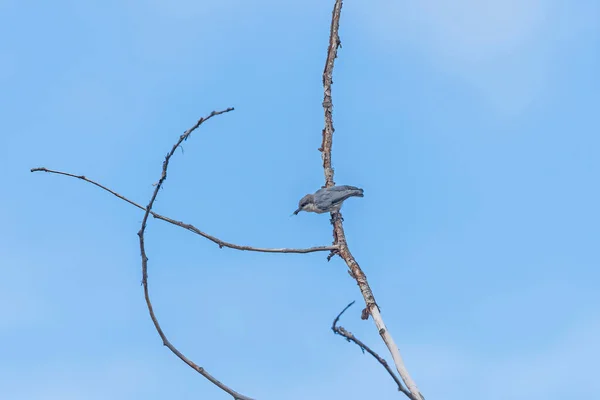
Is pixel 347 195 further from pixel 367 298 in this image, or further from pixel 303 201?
pixel 367 298

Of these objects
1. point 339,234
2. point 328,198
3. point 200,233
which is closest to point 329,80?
point 328,198

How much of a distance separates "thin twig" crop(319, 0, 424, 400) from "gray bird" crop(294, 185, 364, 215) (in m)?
0.45

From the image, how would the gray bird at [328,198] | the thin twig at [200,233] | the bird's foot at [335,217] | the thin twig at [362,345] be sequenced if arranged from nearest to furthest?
the thin twig at [362,345] → the thin twig at [200,233] → the bird's foot at [335,217] → the gray bird at [328,198]

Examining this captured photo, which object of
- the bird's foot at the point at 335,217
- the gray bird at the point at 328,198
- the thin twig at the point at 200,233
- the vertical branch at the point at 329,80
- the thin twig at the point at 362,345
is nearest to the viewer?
the thin twig at the point at 362,345

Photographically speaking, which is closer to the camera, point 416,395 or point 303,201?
point 416,395

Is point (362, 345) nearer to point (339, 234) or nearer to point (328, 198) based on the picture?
point (339, 234)

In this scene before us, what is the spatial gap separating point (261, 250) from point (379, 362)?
136 inches

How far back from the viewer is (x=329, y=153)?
11422 mm

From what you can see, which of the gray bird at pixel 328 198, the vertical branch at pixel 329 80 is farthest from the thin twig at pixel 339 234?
the gray bird at pixel 328 198

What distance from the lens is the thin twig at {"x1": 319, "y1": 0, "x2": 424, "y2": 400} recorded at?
8.08 metres

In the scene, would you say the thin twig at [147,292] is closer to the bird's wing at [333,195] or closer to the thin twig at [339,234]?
the thin twig at [339,234]

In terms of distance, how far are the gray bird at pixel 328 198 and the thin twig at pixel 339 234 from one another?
17.8 inches

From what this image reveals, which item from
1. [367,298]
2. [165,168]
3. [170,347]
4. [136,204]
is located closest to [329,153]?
[367,298]

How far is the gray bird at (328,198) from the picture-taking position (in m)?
12.1
